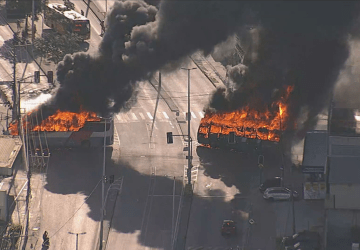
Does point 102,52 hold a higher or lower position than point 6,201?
higher

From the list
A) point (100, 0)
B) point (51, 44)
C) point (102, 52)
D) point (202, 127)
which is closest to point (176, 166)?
point (202, 127)

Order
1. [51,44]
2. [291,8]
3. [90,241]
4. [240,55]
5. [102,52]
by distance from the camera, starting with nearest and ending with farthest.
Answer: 1. [90,241]
2. [291,8]
3. [102,52]
4. [240,55]
5. [51,44]

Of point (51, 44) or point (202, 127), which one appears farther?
point (51, 44)

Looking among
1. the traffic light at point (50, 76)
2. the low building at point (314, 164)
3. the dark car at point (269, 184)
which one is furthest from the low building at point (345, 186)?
the traffic light at point (50, 76)

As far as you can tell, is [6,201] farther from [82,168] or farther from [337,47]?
[337,47]

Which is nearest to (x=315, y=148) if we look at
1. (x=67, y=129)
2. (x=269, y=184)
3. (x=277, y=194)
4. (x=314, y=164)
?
(x=314, y=164)

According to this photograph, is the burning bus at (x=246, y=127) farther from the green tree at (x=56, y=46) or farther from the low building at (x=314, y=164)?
the green tree at (x=56, y=46)
